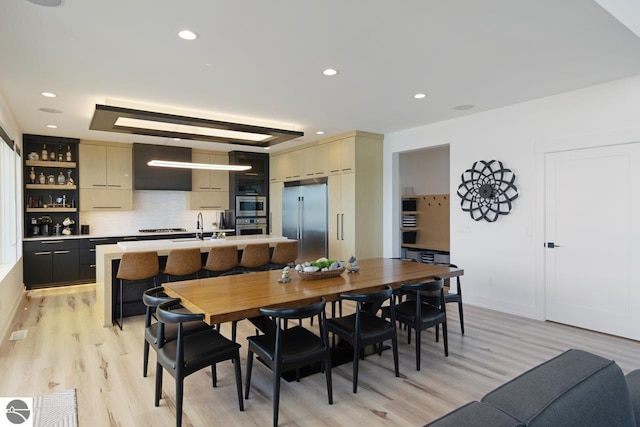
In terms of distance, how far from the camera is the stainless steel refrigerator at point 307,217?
21.7 feet

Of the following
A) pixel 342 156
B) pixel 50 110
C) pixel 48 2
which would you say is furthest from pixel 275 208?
pixel 48 2

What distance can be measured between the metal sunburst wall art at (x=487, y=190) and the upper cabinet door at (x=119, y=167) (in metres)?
5.91

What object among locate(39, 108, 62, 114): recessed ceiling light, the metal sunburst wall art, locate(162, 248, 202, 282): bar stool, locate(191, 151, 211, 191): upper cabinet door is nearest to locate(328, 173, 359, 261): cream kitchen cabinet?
the metal sunburst wall art

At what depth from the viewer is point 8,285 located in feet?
14.2

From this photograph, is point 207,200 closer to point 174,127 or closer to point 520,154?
point 174,127

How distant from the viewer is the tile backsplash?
7028 millimetres

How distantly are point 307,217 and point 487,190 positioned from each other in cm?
326

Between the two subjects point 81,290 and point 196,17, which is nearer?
point 196,17

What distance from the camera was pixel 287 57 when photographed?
3.08 m

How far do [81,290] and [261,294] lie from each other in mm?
4912

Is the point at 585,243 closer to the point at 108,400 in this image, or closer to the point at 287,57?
the point at 287,57

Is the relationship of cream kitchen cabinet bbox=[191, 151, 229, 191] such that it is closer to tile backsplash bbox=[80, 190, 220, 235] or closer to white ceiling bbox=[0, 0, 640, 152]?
tile backsplash bbox=[80, 190, 220, 235]

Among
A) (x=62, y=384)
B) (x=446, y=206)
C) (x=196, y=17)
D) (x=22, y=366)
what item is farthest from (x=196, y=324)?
(x=446, y=206)

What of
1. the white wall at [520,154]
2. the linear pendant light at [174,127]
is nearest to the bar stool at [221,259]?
the linear pendant light at [174,127]
